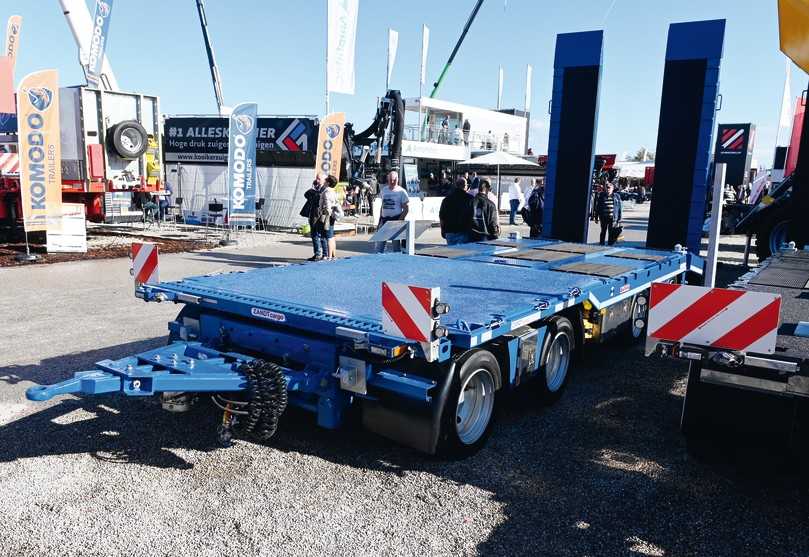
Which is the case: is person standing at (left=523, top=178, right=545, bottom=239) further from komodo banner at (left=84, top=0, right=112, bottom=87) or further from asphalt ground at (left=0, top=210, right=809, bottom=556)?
komodo banner at (left=84, top=0, right=112, bottom=87)

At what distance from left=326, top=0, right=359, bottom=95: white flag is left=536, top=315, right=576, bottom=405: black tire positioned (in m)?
15.8

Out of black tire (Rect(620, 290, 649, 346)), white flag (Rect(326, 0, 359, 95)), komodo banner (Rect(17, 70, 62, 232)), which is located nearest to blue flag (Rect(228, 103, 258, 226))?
komodo banner (Rect(17, 70, 62, 232))

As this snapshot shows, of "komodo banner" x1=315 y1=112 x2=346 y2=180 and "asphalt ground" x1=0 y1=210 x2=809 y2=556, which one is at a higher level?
"komodo banner" x1=315 y1=112 x2=346 y2=180

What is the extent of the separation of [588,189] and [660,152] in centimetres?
122

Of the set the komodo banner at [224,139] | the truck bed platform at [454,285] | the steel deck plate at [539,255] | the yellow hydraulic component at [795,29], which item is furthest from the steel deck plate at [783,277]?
the komodo banner at [224,139]

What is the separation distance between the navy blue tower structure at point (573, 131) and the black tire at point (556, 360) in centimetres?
514

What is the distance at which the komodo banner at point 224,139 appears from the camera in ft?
70.1

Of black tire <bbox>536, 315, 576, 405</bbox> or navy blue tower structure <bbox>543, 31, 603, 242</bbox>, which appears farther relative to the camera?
navy blue tower structure <bbox>543, 31, 603, 242</bbox>

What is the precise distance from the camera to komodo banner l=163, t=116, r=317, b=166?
2138cm

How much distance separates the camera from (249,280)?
5281 millimetres

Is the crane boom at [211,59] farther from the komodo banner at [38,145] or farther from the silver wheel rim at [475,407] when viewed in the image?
the silver wheel rim at [475,407]

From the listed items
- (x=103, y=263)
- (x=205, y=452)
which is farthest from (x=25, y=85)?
(x=205, y=452)

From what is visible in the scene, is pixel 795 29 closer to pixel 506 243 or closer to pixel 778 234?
pixel 506 243

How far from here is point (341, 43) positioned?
1934cm
